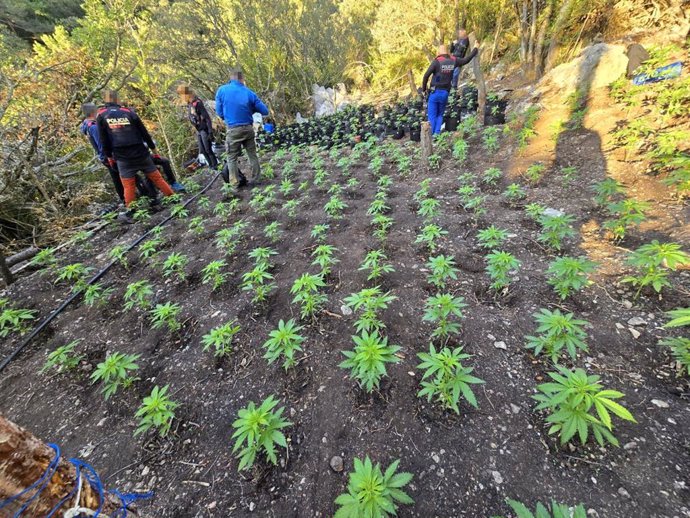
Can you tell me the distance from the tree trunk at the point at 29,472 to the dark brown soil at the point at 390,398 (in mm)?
1044

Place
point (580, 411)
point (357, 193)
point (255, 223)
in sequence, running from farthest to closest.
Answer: point (357, 193), point (255, 223), point (580, 411)

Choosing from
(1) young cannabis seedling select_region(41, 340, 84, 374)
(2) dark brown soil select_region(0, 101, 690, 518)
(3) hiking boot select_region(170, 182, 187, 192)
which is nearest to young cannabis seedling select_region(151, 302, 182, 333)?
(2) dark brown soil select_region(0, 101, 690, 518)

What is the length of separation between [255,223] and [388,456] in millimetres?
4046

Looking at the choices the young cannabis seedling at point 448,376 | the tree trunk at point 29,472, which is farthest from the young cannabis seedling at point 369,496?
the tree trunk at point 29,472

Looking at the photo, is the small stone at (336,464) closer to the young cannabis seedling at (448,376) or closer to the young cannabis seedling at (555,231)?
the young cannabis seedling at (448,376)

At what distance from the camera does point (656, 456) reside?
5.24 feet

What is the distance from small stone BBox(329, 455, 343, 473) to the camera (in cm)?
180

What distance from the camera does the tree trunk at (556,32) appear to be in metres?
6.89

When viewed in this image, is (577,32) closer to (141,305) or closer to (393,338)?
(393,338)

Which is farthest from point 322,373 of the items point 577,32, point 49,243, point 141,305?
point 577,32

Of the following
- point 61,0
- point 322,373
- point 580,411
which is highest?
point 61,0

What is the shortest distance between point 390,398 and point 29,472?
5.95 feet

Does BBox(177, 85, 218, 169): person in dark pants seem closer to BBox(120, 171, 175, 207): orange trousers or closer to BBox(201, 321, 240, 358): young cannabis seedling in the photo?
BBox(120, 171, 175, 207): orange trousers

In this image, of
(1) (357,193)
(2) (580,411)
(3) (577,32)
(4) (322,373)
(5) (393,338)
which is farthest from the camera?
(3) (577,32)
